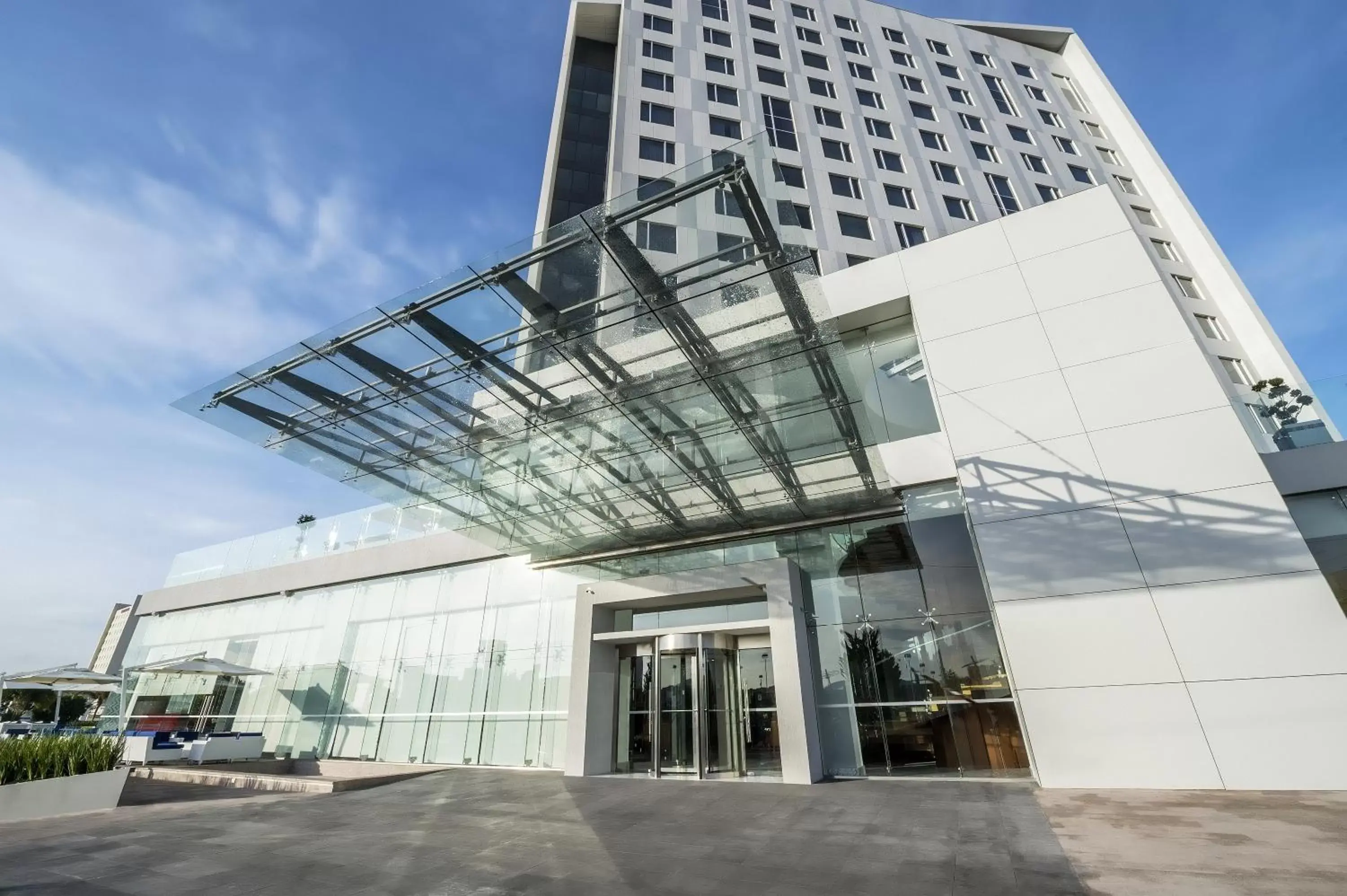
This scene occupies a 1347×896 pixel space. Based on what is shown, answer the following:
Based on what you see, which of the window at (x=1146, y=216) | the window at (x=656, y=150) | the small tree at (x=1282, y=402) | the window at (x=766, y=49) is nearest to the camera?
the small tree at (x=1282, y=402)

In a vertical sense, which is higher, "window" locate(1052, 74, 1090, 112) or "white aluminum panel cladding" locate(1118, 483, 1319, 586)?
"window" locate(1052, 74, 1090, 112)

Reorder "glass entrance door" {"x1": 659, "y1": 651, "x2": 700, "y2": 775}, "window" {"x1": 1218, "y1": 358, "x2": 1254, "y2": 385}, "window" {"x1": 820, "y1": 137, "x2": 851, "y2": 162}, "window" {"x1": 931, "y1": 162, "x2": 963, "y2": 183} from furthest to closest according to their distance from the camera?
"window" {"x1": 931, "y1": 162, "x2": 963, "y2": 183} < "window" {"x1": 1218, "y1": 358, "x2": 1254, "y2": 385} < "window" {"x1": 820, "y1": 137, "x2": 851, "y2": 162} < "glass entrance door" {"x1": 659, "y1": 651, "x2": 700, "y2": 775}

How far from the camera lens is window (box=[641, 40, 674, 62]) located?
26156mm

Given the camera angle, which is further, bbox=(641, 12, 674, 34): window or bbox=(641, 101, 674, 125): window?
bbox=(641, 12, 674, 34): window

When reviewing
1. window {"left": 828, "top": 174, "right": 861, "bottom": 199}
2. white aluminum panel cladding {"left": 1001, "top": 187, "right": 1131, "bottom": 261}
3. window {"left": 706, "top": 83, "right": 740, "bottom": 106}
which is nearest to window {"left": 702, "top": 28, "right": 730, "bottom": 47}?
window {"left": 706, "top": 83, "right": 740, "bottom": 106}

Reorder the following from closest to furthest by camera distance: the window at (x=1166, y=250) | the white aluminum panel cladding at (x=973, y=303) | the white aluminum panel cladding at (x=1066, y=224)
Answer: the white aluminum panel cladding at (x=1066, y=224)
the white aluminum panel cladding at (x=973, y=303)
the window at (x=1166, y=250)

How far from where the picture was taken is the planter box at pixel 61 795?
8086 mm

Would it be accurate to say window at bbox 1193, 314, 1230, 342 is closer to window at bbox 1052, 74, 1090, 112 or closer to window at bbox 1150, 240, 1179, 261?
window at bbox 1150, 240, 1179, 261

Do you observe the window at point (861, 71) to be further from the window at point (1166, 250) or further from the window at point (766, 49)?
the window at point (1166, 250)

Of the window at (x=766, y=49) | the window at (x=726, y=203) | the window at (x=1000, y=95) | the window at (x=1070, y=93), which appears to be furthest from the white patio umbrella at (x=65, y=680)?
the window at (x=1070, y=93)

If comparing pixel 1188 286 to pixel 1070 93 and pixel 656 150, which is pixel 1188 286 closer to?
pixel 1070 93

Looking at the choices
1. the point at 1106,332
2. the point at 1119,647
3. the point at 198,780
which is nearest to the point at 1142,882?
the point at 1119,647

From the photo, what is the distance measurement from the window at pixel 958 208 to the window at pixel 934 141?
3.47 meters

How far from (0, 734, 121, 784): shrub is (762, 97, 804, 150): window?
90.0 feet
